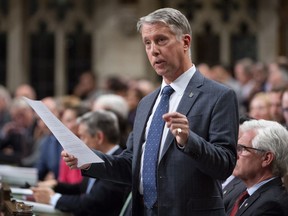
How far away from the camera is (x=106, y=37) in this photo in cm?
1477

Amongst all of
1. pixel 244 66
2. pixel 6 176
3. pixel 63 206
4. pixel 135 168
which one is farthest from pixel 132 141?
pixel 244 66

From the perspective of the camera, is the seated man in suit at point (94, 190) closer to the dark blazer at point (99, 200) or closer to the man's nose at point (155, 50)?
the dark blazer at point (99, 200)

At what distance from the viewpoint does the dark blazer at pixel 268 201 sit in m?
4.98

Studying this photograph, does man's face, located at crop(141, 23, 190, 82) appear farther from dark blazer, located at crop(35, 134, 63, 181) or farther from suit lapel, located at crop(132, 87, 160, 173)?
dark blazer, located at crop(35, 134, 63, 181)

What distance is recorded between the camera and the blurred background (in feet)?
46.4

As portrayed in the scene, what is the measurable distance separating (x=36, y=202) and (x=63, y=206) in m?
0.20

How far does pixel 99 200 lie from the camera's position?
20.5 feet

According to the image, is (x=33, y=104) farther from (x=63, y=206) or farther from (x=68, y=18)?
(x=68, y=18)

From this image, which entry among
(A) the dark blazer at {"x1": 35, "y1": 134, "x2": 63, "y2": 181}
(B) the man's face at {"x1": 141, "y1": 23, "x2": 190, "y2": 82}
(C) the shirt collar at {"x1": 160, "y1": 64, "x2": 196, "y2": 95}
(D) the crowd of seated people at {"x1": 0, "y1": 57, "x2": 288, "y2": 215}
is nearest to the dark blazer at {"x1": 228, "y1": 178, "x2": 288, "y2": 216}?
(D) the crowd of seated people at {"x1": 0, "y1": 57, "x2": 288, "y2": 215}

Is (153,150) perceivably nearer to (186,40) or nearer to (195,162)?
(195,162)

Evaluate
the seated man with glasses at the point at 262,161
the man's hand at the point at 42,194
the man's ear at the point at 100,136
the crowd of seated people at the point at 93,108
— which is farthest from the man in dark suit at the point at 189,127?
the man's ear at the point at 100,136

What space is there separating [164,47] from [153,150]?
19.6 inches

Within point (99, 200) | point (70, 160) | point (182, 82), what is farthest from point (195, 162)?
point (99, 200)

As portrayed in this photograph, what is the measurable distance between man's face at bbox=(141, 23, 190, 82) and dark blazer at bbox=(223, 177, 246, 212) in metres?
1.22
